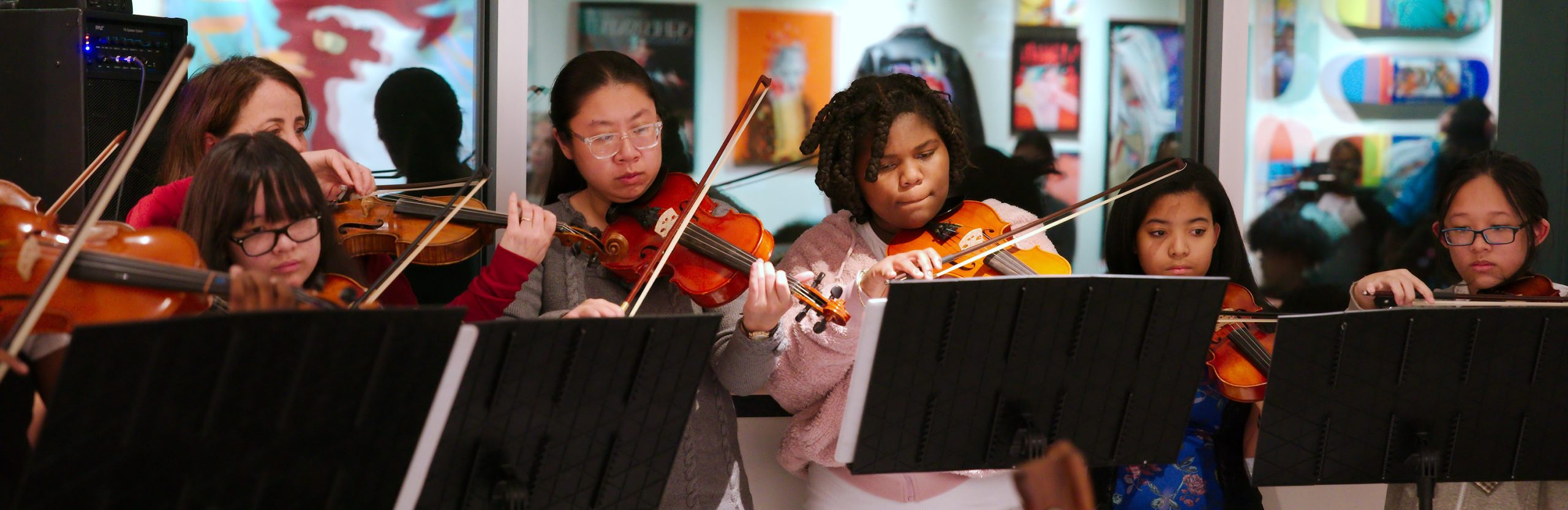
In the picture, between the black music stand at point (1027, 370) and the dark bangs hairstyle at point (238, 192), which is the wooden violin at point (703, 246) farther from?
the dark bangs hairstyle at point (238, 192)

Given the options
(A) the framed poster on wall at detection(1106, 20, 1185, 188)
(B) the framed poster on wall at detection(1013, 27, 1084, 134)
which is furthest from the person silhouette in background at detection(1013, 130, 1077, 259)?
(A) the framed poster on wall at detection(1106, 20, 1185, 188)

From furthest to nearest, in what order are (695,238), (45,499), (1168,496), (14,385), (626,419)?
(1168,496)
(695,238)
(626,419)
(14,385)
(45,499)

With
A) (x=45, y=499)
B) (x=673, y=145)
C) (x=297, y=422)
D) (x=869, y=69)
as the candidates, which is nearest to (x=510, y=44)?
(x=673, y=145)

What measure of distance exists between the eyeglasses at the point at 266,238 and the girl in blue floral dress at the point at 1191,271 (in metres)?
1.43

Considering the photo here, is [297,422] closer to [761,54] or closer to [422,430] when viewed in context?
[422,430]

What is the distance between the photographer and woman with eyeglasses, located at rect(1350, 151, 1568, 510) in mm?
2232

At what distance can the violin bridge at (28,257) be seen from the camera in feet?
4.56

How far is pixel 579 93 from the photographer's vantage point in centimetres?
210

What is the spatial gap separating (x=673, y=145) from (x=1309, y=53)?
1.53 metres

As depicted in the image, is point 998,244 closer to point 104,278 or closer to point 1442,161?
point 104,278

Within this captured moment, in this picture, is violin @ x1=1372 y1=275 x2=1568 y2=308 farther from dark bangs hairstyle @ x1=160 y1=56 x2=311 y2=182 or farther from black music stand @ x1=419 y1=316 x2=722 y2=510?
dark bangs hairstyle @ x1=160 y1=56 x2=311 y2=182

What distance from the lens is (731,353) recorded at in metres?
1.99

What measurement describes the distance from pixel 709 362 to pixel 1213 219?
1.04 meters

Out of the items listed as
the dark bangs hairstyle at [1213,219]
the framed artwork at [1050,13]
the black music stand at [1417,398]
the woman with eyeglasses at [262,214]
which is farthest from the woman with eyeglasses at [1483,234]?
the woman with eyeglasses at [262,214]
